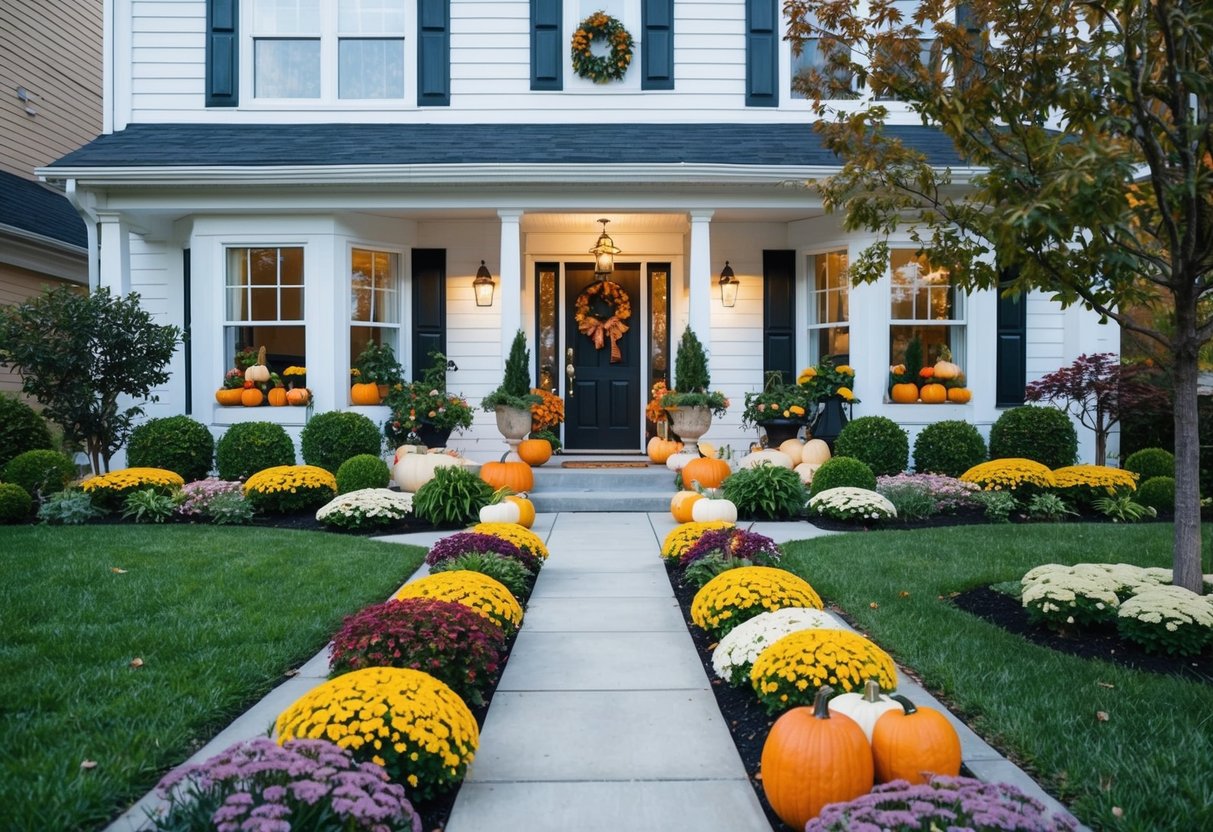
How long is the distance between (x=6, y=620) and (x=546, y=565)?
2964 millimetres

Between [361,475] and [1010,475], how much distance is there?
233 inches

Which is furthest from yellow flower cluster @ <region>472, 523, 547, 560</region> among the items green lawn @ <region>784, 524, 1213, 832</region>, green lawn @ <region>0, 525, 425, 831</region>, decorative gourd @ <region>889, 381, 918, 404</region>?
decorative gourd @ <region>889, 381, 918, 404</region>

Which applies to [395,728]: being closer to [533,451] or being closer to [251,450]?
[533,451]

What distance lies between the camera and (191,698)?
3.15 m

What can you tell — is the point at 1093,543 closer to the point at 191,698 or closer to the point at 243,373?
the point at 191,698

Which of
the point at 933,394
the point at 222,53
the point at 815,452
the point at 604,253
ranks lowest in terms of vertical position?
the point at 815,452

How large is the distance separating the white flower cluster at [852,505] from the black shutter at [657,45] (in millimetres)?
5383

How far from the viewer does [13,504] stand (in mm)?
7469

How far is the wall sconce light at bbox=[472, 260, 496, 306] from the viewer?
1003 centimetres

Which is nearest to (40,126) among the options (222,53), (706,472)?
(222,53)

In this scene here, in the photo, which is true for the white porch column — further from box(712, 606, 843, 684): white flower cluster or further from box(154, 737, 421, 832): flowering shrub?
box(154, 737, 421, 832): flowering shrub

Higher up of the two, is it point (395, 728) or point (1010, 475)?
point (1010, 475)

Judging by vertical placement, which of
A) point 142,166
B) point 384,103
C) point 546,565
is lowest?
point 546,565

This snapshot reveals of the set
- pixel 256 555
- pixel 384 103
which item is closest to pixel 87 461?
pixel 384 103
